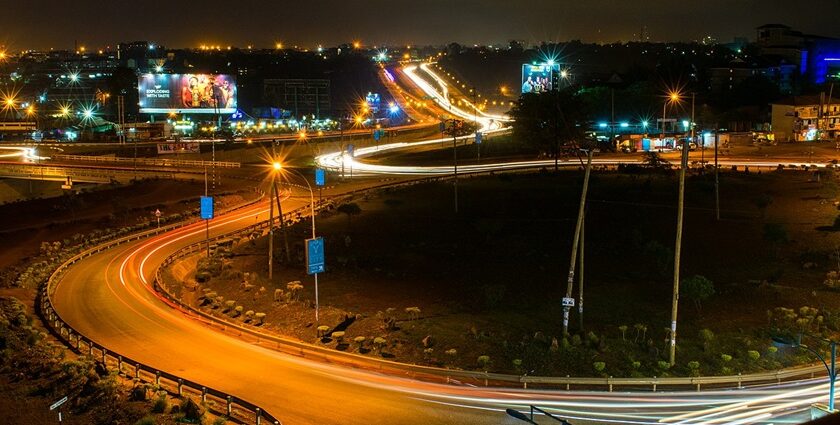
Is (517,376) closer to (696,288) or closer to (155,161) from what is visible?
(696,288)

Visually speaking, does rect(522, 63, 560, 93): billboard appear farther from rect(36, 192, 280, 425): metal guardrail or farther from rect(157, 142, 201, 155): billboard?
rect(36, 192, 280, 425): metal guardrail

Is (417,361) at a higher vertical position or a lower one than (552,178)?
lower

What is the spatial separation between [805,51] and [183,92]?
110 meters

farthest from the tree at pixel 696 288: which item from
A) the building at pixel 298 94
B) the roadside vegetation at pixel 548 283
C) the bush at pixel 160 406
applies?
the building at pixel 298 94

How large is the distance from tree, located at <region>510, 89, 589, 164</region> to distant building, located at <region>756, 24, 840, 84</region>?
61.8 meters

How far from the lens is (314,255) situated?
88.9 feet

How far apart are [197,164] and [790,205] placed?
62.2 meters

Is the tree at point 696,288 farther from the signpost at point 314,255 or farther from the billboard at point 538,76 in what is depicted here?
the billboard at point 538,76

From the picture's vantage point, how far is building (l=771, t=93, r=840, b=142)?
97.7m

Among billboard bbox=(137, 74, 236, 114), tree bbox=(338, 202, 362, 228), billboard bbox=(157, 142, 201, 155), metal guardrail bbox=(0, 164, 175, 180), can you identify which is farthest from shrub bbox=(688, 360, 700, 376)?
billboard bbox=(137, 74, 236, 114)

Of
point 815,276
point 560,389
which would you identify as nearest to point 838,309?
point 815,276

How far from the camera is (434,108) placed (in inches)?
7062

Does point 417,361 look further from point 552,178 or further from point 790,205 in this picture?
point 552,178

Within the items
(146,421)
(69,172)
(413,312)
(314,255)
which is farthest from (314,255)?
(69,172)
